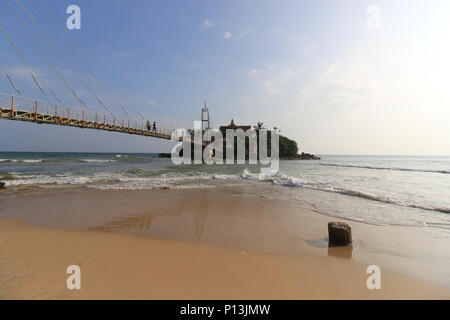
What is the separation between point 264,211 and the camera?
297 inches

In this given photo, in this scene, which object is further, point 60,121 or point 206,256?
point 60,121

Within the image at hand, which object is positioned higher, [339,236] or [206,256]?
[339,236]

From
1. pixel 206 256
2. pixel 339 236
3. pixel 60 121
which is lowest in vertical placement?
pixel 206 256

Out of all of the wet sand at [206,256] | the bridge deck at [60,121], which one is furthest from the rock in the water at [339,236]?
the bridge deck at [60,121]

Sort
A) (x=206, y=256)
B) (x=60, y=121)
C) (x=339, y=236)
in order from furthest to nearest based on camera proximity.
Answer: (x=60, y=121)
(x=339, y=236)
(x=206, y=256)

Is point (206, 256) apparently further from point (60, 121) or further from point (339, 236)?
point (60, 121)

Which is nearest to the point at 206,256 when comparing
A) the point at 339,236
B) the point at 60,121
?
the point at 339,236

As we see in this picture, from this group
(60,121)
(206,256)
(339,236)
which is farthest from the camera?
(60,121)

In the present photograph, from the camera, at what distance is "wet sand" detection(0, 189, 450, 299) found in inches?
114

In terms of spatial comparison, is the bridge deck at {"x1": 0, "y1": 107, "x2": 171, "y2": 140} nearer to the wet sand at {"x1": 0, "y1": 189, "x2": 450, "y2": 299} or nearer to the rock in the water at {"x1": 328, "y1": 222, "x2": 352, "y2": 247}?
the wet sand at {"x1": 0, "y1": 189, "x2": 450, "y2": 299}

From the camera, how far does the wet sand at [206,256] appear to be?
2.90 m

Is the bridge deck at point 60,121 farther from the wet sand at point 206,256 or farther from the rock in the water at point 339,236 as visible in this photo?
the rock in the water at point 339,236

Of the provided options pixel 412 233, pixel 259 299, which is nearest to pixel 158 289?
pixel 259 299

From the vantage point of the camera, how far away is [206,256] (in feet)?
12.8
